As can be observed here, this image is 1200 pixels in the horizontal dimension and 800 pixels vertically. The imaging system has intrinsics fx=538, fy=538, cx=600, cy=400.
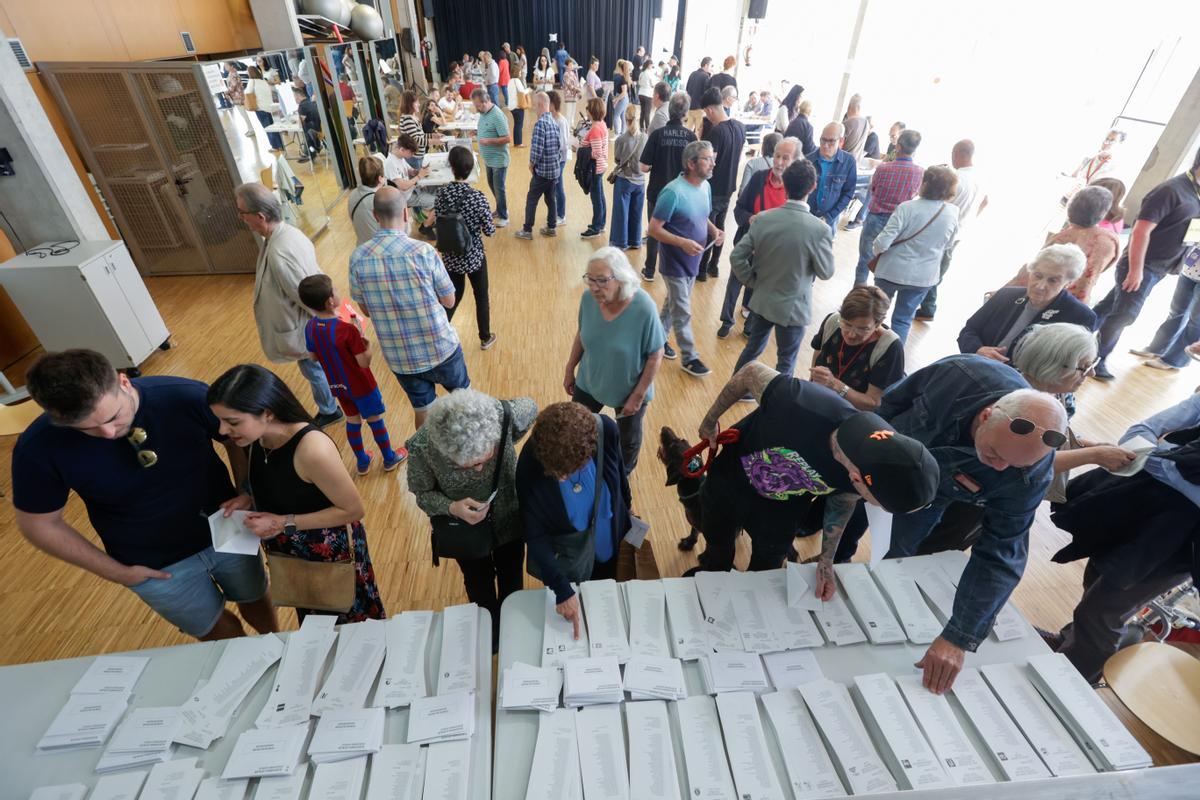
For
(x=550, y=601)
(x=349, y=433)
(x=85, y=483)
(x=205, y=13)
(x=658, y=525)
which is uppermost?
(x=205, y=13)

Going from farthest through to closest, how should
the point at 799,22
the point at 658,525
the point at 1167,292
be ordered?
the point at 799,22, the point at 1167,292, the point at 658,525

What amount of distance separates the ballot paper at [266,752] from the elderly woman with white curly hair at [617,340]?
1.82m

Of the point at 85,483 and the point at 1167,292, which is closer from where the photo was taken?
the point at 85,483

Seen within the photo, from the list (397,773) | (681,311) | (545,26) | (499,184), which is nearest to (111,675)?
(397,773)

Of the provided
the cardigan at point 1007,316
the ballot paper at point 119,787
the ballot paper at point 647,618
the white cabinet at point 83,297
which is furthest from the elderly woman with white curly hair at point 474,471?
the white cabinet at point 83,297

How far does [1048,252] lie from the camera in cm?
257

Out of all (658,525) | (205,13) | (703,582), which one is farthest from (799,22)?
(703,582)

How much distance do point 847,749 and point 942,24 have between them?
12485 millimetres

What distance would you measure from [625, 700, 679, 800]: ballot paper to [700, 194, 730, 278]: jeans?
509 centimetres

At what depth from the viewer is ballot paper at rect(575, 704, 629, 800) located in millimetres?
1311

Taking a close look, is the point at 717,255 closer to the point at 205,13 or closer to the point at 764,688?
the point at 764,688

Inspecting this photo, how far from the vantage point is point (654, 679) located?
152cm

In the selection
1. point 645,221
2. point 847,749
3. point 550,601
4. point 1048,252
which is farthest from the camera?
point 645,221

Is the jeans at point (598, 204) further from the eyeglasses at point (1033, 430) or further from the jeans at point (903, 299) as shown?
the eyeglasses at point (1033, 430)
